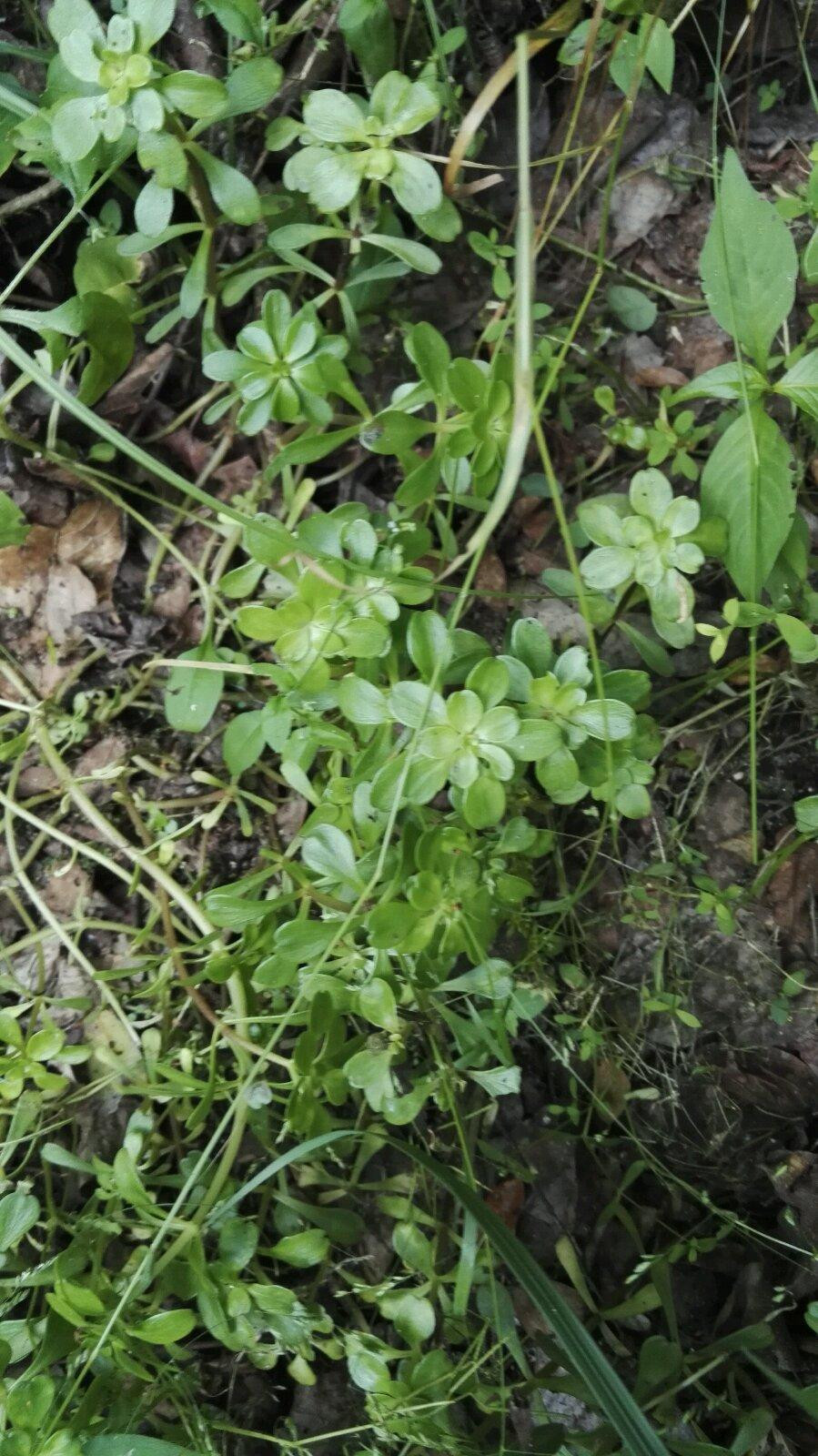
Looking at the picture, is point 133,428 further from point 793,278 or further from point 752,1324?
point 752,1324

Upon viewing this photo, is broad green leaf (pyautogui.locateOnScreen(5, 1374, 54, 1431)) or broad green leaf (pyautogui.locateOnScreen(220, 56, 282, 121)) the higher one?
broad green leaf (pyautogui.locateOnScreen(220, 56, 282, 121))

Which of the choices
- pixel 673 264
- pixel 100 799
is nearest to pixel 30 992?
pixel 100 799

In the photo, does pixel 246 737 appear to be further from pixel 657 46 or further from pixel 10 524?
pixel 657 46

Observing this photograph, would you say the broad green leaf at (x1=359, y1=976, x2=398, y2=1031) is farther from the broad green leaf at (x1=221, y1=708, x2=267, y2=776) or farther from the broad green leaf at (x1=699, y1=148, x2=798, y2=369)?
the broad green leaf at (x1=699, y1=148, x2=798, y2=369)

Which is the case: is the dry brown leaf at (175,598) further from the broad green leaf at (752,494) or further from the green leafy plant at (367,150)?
the broad green leaf at (752,494)

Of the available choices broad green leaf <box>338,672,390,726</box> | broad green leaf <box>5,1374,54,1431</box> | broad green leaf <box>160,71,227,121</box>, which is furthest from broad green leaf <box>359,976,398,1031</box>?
broad green leaf <box>160,71,227,121</box>

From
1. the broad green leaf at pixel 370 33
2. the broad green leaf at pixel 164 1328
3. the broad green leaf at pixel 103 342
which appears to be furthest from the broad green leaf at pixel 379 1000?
the broad green leaf at pixel 370 33
